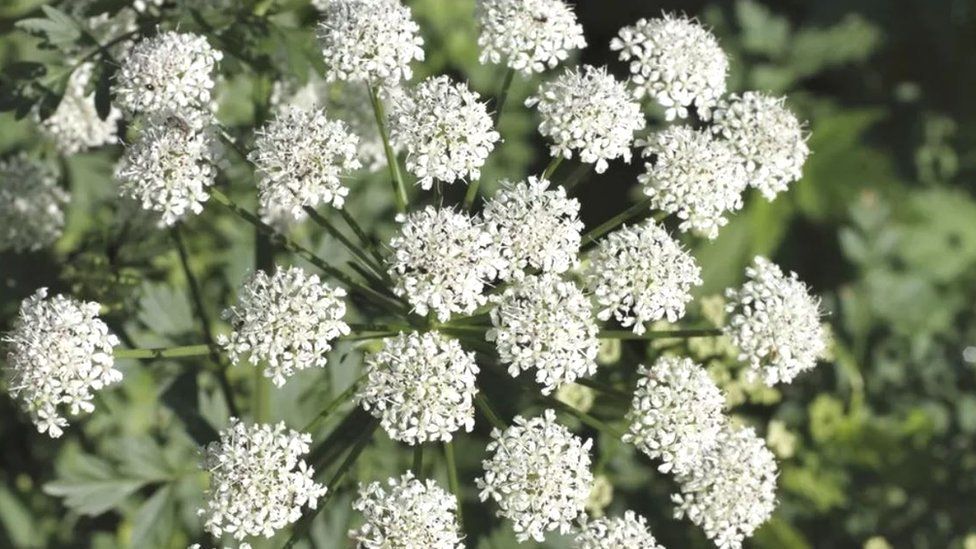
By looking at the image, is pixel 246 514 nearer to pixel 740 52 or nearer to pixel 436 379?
pixel 436 379

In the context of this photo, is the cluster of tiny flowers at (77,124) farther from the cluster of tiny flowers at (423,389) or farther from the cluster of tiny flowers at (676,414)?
the cluster of tiny flowers at (676,414)

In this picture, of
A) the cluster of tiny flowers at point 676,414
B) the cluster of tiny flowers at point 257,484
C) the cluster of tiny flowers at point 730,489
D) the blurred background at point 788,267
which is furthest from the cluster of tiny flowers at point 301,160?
the cluster of tiny flowers at point 730,489

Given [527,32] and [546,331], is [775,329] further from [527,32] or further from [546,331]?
[527,32]

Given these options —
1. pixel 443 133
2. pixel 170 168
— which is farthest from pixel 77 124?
pixel 443 133

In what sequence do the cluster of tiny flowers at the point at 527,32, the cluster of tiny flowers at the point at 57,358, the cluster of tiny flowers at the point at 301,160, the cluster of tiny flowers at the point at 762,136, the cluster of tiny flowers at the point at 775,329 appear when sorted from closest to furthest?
the cluster of tiny flowers at the point at 57,358, the cluster of tiny flowers at the point at 301,160, the cluster of tiny flowers at the point at 775,329, the cluster of tiny flowers at the point at 527,32, the cluster of tiny flowers at the point at 762,136

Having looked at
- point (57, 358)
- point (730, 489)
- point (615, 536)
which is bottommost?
point (57, 358)

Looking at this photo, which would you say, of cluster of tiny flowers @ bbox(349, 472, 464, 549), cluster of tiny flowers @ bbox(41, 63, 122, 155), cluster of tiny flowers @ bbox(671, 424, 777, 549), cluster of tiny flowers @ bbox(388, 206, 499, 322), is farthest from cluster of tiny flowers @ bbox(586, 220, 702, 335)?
cluster of tiny flowers @ bbox(41, 63, 122, 155)

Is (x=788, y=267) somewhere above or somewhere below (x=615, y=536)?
above
